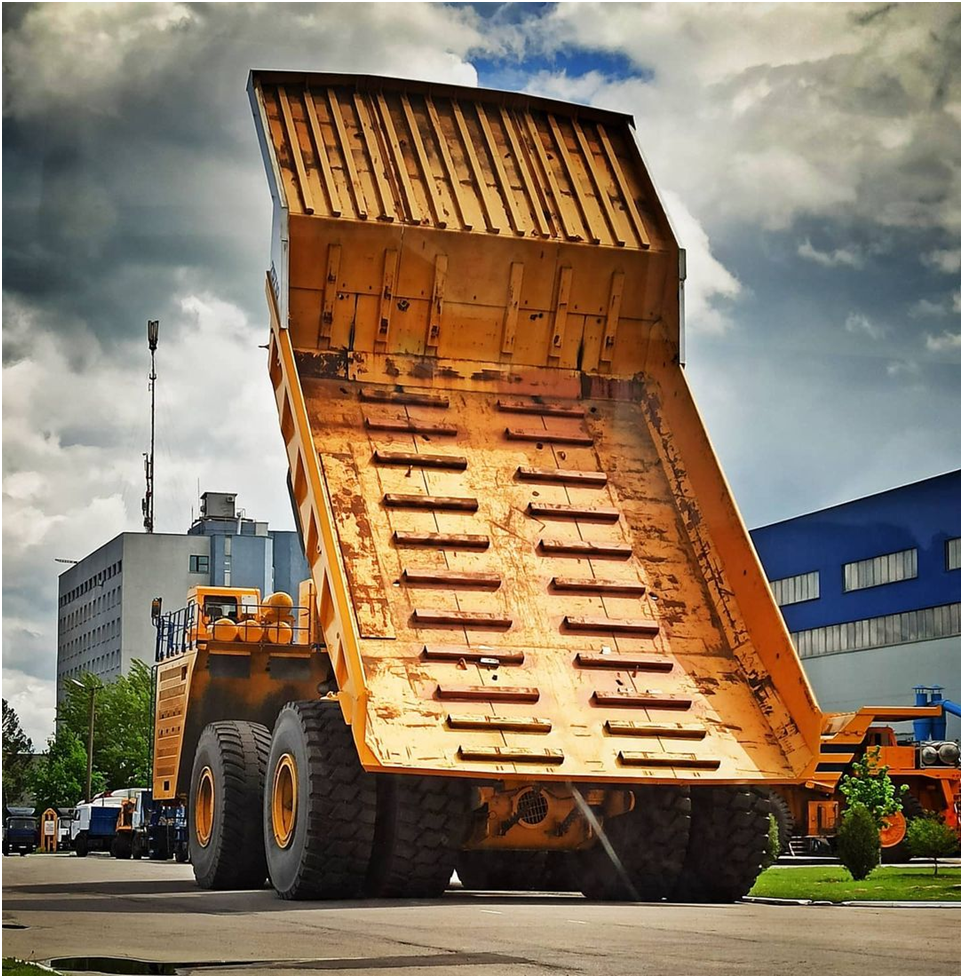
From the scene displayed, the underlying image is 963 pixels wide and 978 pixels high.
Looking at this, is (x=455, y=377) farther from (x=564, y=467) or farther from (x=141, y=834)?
(x=141, y=834)

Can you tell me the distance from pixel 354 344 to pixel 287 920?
444 cm

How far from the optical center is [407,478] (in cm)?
1166

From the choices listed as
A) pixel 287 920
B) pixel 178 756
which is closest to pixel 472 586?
pixel 287 920

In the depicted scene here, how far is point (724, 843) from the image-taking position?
11.7m

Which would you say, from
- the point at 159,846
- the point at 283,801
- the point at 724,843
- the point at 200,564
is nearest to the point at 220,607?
the point at 200,564

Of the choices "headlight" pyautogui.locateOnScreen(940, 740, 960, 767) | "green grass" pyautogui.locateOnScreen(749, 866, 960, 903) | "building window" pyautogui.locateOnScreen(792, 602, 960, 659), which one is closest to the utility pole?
"green grass" pyautogui.locateOnScreen(749, 866, 960, 903)

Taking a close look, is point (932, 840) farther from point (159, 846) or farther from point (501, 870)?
point (159, 846)

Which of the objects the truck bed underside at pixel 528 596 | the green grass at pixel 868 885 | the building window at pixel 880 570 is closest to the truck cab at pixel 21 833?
the truck bed underside at pixel 528 596

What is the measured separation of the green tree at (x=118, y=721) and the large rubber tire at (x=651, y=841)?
3483mm

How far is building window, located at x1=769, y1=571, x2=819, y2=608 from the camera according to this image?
43.9ft

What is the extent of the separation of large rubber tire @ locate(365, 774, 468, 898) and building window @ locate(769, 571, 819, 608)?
3227 millimetres

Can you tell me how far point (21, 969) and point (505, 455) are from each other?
6.27 meters

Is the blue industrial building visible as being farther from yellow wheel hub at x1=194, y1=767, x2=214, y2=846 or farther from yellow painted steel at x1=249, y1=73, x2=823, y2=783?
yellow wheel hub at x1=194, y1=767, x2=214, y2=846

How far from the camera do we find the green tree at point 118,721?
10414 millimetres
